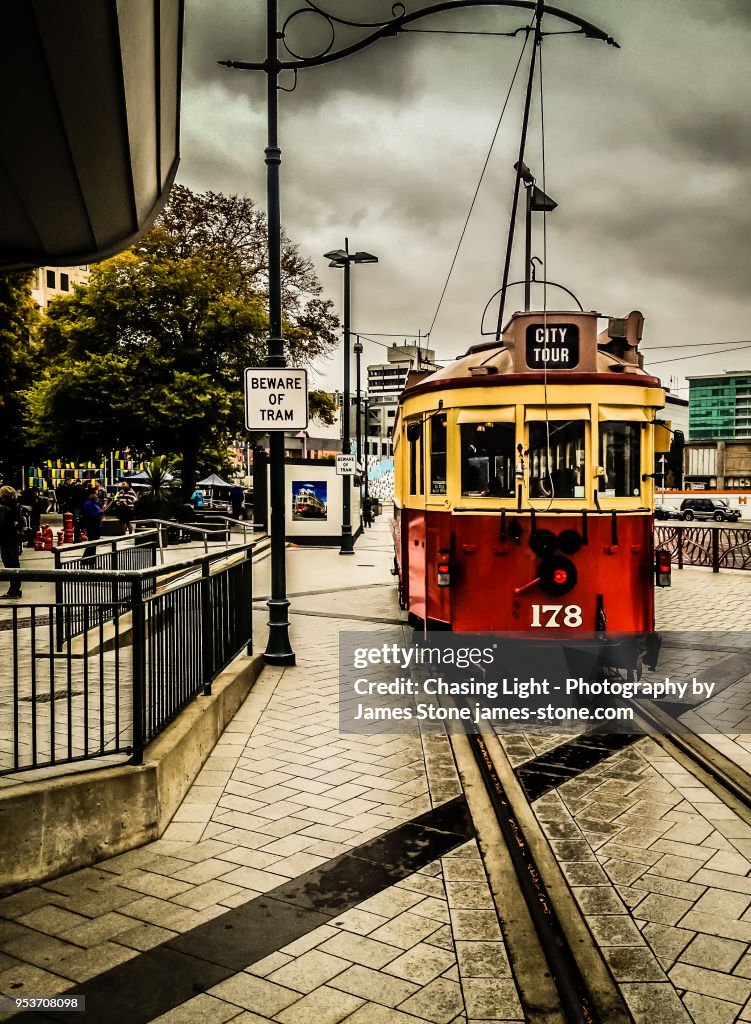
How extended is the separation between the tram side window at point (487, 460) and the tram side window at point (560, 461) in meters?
0.22

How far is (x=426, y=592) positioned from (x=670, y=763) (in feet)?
9.90

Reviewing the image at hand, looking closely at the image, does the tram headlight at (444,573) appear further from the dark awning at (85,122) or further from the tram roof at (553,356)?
the dark awning at (85,122)

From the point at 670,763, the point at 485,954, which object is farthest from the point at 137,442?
the point at 485,954

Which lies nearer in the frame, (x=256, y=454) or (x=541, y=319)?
(x=541, y=319)

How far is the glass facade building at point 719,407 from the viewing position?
4446 inches

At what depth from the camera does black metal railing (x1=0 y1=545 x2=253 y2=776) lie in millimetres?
4504

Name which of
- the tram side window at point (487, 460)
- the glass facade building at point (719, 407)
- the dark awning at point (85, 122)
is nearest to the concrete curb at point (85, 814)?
the dark awning at point (85, 122)

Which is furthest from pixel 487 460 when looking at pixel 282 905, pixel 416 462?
pixel 282 905

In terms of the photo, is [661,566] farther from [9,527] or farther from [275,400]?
[9,527]

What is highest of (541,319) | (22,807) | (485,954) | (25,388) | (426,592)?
(25,388)

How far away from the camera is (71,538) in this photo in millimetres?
23406

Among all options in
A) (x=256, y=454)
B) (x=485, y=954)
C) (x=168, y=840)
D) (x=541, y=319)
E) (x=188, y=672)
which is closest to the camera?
(x=485, y=954)

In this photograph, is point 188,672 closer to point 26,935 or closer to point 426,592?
point 26,935

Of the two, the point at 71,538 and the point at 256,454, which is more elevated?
the point at 256,454
